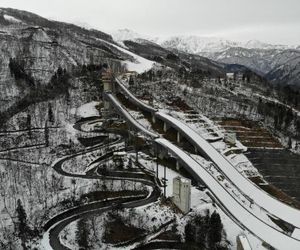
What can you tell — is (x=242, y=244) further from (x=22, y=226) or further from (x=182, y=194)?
(x=22, y=226)

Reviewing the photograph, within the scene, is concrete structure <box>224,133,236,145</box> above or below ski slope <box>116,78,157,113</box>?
below

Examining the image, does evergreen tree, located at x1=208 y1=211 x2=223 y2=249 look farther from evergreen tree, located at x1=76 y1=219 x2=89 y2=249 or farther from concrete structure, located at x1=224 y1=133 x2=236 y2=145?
concrete structure, located at x1=224 y1=133 x2=236 y2=145

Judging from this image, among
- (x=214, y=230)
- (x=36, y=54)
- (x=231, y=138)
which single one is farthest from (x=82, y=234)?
(x=36, y=54)

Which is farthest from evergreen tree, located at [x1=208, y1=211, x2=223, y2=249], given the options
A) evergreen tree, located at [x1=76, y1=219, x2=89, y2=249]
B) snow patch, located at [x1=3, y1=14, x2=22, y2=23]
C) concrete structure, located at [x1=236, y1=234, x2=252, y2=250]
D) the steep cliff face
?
snow patch, located at [x1=3, y1=14, x2=22, y2=23]

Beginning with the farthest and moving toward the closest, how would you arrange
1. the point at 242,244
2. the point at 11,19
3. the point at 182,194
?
the point at 11,19 → the point at 182,194 → the point at 242,244

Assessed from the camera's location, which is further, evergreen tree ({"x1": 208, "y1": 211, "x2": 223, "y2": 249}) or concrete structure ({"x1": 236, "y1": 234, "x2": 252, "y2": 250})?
evergreen tree ({"x1": 208, "y1": 211, "x2": 223, "y2": 249})

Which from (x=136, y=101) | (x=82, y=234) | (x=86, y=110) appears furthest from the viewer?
(x=136, y=101)

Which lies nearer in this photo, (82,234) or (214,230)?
(82,234)

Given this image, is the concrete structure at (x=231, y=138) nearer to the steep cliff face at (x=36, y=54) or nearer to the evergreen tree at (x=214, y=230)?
the evergreen tree at (x=214, y=230)
